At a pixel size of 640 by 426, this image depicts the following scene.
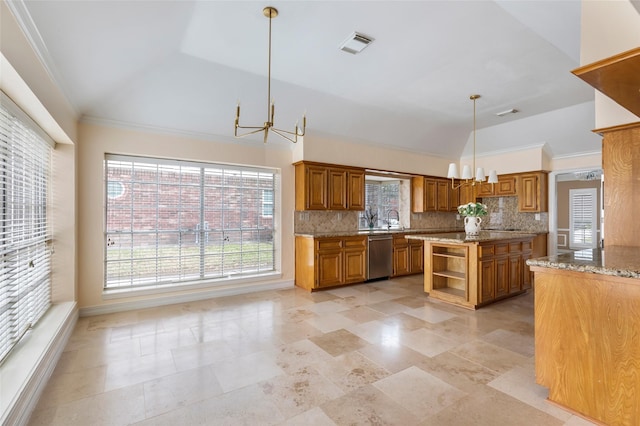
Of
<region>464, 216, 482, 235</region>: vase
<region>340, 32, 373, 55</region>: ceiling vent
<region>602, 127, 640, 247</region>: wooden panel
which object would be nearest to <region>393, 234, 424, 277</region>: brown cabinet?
<region>464, 216, 482, 235</region>: vase

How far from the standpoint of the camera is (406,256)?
624 cm

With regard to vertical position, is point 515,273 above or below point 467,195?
below

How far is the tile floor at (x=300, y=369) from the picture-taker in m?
1.99

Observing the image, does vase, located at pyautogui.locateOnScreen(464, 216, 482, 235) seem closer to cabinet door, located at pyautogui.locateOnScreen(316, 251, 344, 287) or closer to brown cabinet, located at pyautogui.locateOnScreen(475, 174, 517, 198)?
cabinet door, located at pyautogui.locateOnScreen(316, 251, 344, 287)

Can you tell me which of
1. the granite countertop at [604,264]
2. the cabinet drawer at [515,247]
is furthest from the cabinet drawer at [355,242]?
the granite countertop at [604,264]

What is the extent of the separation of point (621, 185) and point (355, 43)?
2978mm

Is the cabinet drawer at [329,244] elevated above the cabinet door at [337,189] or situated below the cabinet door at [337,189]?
below

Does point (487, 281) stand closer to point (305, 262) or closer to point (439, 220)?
point (305, 262)

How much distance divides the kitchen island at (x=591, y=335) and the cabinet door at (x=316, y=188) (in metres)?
3.53

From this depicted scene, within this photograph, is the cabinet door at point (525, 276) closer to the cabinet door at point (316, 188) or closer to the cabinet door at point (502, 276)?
the cabinet door at point (502, 276)

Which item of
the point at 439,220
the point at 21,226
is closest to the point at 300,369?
the point at 21,226

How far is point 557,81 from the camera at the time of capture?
4340 mm

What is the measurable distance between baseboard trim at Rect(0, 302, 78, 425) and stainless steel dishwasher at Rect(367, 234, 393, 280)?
13.9ft

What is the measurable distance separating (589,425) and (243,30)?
4.02m
